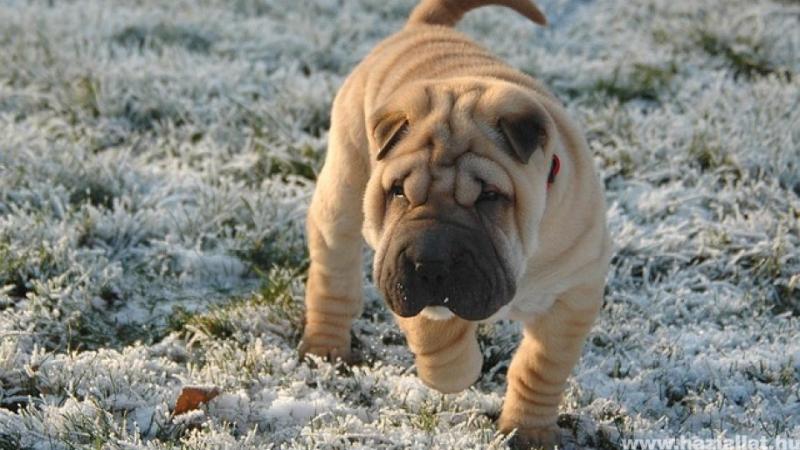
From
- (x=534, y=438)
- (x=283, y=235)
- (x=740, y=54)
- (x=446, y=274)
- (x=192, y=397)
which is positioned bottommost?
(x=740, y=54)

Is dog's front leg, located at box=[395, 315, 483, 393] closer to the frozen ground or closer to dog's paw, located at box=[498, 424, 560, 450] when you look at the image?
the frozen ground

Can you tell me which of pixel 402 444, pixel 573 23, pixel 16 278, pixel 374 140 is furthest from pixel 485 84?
pixel 573 23

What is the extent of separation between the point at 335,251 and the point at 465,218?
1204mm

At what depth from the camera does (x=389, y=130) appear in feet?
10.2

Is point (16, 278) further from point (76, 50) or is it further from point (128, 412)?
point (76, 50)

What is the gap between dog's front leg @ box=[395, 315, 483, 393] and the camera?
3.38m

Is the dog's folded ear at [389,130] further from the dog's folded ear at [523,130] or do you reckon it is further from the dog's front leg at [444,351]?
the dog's front leg at [444,351]

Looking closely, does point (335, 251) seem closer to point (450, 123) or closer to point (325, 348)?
point (325, 348)

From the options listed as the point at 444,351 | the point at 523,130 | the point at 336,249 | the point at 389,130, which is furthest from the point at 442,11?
the point at 444,351

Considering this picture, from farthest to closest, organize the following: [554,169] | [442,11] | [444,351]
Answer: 1. [442,11]
2. [444,351]
3. [554,169]

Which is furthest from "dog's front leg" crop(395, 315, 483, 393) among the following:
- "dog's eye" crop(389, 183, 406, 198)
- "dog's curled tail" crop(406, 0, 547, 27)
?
"dog's curled tail" crop(406, 0, 547, 27)

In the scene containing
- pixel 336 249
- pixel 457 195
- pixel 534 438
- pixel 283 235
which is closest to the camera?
pixel 457 195

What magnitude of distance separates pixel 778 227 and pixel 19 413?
141 inches

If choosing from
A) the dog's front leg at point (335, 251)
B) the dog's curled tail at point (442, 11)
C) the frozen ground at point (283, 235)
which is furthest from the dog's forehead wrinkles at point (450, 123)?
the dog's curled tail at point (442, 11)
